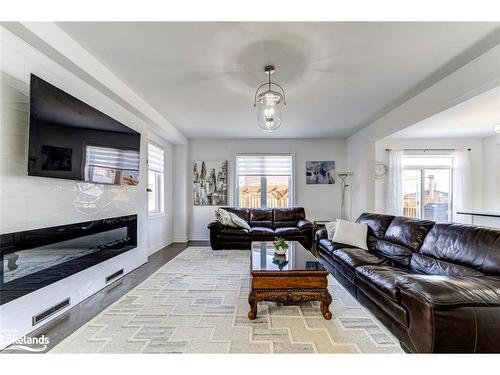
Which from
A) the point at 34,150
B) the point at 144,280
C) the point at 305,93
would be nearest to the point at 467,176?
the point at 305,93

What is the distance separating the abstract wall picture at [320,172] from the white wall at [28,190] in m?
4.56

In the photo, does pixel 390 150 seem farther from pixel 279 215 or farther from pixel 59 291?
pixel 59 291

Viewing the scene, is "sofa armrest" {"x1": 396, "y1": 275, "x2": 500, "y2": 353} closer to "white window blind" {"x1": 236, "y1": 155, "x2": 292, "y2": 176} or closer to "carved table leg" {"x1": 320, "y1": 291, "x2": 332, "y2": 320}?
"carved table leg" {"x1": 320, "y1": 291, "x2": 332, "y2": 320}

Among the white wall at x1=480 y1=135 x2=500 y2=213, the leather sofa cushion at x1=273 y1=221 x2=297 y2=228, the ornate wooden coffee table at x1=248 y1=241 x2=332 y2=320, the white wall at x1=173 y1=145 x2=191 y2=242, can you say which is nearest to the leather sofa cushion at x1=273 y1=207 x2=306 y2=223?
the leather sofa cushion at x1=273 y1=221 x2=297 y2=228

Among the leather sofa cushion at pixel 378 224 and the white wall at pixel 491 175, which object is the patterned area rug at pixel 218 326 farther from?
the white wall at pixel 491 175

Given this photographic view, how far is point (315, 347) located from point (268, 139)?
15.7 feet

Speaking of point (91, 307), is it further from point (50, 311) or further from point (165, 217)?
point (165, 217)

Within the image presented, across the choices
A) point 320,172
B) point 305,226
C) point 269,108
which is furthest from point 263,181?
point 269,108

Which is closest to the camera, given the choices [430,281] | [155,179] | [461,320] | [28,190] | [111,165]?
[461,320]

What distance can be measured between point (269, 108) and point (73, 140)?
1993 mm

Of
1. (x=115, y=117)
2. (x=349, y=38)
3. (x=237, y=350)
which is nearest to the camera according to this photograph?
(x=237, y=350)

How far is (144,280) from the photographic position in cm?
304

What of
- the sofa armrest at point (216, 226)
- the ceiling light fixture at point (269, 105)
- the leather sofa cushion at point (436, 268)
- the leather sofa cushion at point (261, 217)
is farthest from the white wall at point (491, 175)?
the sofa armrest at point (216, 226)

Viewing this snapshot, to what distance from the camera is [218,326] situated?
6.51ft
